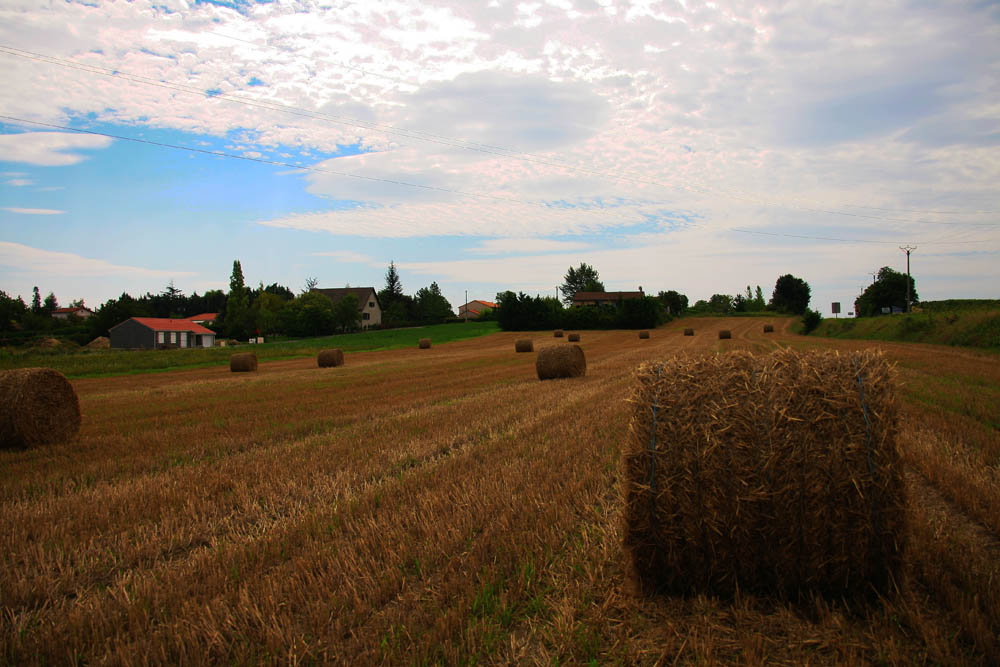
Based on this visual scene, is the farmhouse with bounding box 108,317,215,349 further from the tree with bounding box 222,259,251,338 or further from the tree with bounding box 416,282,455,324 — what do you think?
the tree with bounding box 416,282,455,324

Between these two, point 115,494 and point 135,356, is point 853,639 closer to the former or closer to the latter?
point 115,494

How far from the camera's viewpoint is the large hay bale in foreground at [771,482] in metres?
3.40

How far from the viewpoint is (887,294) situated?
82.3 meters

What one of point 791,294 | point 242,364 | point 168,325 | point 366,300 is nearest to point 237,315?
point 168,325

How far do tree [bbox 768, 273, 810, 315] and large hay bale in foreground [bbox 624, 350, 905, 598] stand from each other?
388ft

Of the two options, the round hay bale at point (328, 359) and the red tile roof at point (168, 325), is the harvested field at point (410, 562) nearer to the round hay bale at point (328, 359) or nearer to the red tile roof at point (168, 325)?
the round hay bale at point (328, 359)

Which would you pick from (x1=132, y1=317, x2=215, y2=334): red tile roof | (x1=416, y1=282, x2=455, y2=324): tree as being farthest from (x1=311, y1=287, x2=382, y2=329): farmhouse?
(x1=132, y1=317, x2=215, y2=334): red tile roof

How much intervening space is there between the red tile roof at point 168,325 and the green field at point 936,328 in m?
77.2

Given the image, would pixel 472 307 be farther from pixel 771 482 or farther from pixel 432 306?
pixel 771 482

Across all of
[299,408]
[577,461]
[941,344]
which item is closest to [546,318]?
[941,344]

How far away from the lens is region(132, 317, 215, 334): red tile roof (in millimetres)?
72000

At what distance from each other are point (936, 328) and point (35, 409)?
4022 cm

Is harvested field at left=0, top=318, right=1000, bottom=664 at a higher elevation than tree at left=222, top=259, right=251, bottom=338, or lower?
lower

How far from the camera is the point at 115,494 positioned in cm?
584
